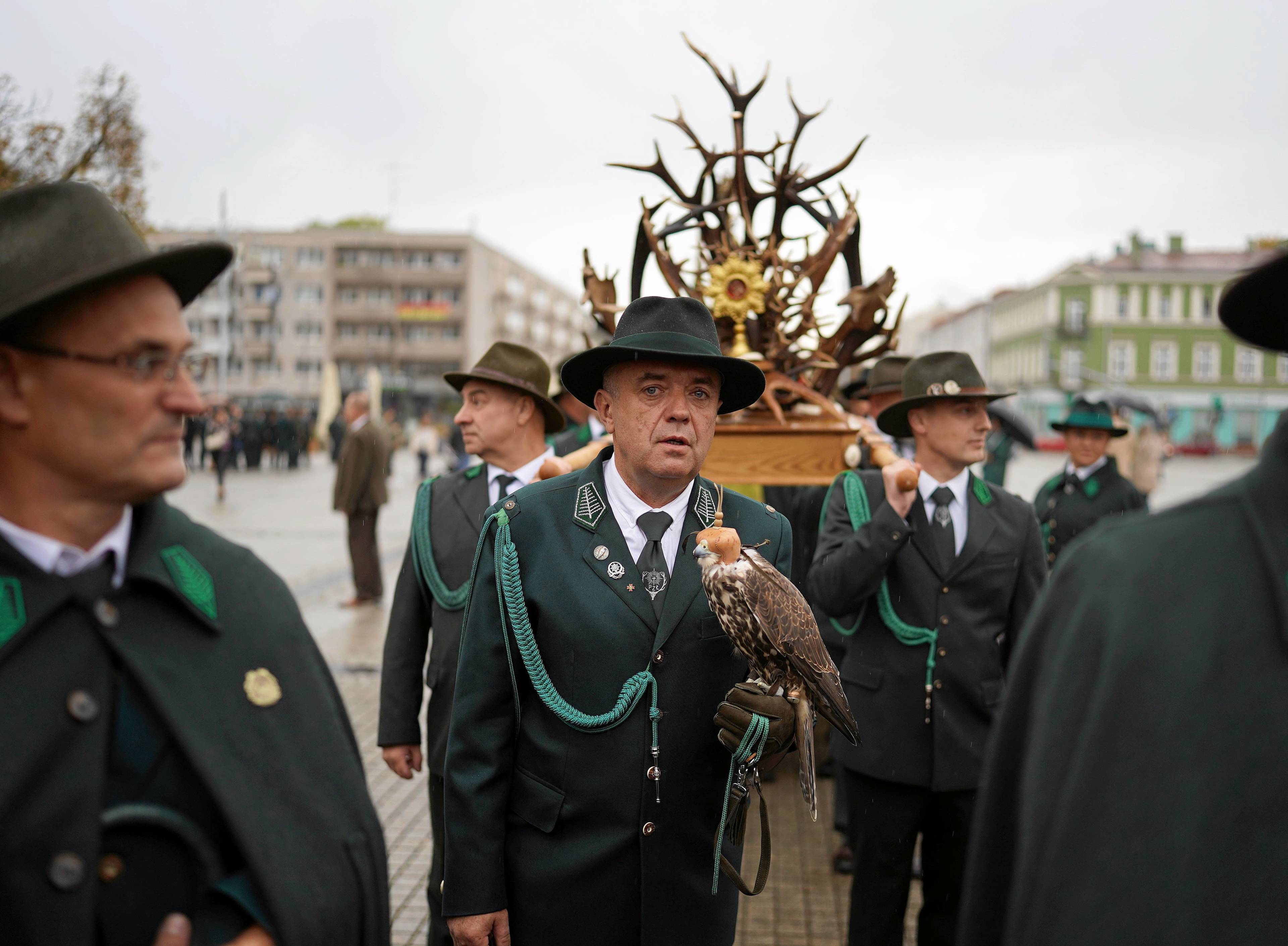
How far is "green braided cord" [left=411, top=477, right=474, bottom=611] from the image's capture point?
3.94 m

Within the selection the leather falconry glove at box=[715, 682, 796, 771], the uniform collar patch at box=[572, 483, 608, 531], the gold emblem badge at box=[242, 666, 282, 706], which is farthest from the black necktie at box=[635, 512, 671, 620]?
the gold emblem badge at box=[242, 666, 282, 706]

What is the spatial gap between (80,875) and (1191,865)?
1.59 meters

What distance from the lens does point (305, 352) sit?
77.1 m

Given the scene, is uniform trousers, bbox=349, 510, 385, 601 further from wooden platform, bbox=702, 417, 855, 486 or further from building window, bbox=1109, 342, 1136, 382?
building window, bbox=1109, 342, 1136, 382

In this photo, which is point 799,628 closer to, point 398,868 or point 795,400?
point 795,400

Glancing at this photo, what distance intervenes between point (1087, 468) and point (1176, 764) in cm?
662

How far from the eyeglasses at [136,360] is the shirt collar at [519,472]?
2.63 metres

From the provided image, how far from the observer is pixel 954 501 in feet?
12.7

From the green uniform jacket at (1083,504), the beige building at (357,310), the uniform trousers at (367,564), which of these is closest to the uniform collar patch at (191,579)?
the green uniform jacket at (1083,504)

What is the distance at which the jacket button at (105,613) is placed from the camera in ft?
5.23

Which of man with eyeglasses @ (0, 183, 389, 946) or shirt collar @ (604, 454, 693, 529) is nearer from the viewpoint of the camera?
man with eyeglasses @ (0, 183, 389, 946)

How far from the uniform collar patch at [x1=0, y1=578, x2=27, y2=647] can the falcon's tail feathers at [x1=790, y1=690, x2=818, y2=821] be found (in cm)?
166

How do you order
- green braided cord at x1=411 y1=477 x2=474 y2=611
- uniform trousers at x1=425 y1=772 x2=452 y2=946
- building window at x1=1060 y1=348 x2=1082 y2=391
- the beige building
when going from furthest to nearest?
the beige building → building window at x1=1060 y1=348 x2=1082 y2=391 → green braided cord at x1=411 y1=477 x2=474 y2=611 → uniform trousers at x1=425 y1=772 x2=452 y2=946

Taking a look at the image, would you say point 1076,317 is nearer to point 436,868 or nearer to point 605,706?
point 436,868
